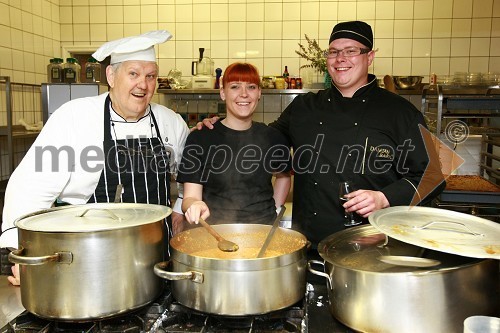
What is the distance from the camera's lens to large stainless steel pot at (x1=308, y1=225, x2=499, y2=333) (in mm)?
884

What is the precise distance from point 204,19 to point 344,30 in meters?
3.13

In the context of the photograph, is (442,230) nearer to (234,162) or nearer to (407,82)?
(234,162)

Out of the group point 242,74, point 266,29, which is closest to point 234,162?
point 242,74

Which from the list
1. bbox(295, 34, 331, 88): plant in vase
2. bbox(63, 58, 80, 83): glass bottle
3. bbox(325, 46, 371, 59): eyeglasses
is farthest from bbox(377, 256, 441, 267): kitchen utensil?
bbox(295, 34, 331, 88): plant in vase

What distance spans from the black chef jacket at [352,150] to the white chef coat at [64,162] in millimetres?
689

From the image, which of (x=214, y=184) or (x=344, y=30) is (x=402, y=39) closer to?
(x=344, y=30)

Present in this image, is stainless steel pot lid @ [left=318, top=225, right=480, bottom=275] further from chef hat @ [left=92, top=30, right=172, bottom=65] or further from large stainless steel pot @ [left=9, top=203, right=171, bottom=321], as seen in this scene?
chef hat @ [left=92, top=30, right=172, bottom=65]

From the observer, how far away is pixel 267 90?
13.9ft

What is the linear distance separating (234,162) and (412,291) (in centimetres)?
113

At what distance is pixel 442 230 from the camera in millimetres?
1028

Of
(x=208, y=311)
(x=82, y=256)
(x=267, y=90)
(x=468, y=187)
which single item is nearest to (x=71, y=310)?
(x=82, y=256)

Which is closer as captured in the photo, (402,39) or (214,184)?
(214,184)

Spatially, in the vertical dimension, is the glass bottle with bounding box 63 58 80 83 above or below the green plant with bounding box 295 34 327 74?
below

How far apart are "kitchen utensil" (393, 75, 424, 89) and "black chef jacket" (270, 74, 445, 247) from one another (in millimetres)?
2398
